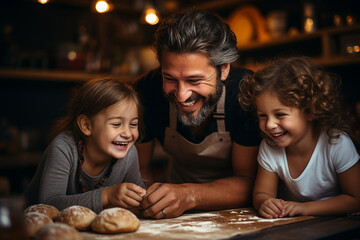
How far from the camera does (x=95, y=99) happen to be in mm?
1583

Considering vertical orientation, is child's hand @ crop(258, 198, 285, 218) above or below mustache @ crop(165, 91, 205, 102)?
below

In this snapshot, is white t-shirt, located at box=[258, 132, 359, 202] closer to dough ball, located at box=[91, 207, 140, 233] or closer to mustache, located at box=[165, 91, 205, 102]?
mustache, located at box=[165, 91, 205, 102]

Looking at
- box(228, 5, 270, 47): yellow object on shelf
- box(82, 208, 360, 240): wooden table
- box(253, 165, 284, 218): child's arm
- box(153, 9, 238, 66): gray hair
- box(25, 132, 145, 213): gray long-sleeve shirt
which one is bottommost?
box(82, 208, 360, 240): wooden table

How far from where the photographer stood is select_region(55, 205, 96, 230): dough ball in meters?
1.07

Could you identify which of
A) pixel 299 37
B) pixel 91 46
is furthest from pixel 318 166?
pixel 91 46

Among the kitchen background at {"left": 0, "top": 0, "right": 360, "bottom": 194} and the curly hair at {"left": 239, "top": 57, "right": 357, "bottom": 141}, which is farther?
the kitchen background at {"left": 0, "top": 0, "right": 360, "bottom": 194}

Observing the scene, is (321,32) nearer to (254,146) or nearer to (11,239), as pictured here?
(254,146)

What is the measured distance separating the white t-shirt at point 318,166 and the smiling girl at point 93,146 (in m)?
0.52

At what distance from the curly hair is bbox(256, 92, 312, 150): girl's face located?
0.07ft

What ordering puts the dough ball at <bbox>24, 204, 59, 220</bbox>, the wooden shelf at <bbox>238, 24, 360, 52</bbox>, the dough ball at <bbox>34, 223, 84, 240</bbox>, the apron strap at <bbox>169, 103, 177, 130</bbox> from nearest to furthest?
the dough ball at <bbox>34, 223, 84, 240</bbox> → the dough ball at <bbox>24, 204, 59, 220</bbox> → the apron strap at <bbox>169, 103, 177, 130</bbox> → the wooden shelf at <bbox>238, 24, 360, 52</bbox>

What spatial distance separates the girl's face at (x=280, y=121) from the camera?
1.38 metres

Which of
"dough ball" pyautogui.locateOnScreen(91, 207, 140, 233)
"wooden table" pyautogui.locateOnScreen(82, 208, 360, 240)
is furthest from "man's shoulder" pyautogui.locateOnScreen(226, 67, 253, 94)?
"dough ball" pyautogui.locateOnScreen(91, 207, 140, 233)

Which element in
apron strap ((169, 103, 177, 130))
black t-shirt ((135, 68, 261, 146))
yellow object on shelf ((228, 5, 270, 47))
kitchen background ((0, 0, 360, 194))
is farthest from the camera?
yellow object on shelf ((228, 5, 270, 47))

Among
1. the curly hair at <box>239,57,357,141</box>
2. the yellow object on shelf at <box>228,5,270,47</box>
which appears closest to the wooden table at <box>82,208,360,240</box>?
the curly hair at <box>239,57,357,141</box>
